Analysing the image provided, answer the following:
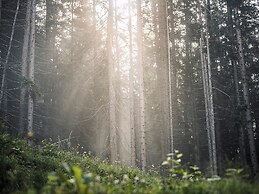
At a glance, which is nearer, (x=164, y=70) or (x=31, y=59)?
(x=31, y=59)

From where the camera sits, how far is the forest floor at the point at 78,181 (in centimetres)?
331

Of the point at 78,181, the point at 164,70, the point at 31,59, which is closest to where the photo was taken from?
the point at 78,181

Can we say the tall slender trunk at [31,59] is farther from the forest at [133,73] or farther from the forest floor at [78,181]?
the forest floor at [78,181]

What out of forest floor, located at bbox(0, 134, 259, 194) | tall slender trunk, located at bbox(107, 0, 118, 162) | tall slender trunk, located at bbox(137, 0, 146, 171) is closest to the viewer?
forest floor, located at bbox(0, 134, 259, 194)

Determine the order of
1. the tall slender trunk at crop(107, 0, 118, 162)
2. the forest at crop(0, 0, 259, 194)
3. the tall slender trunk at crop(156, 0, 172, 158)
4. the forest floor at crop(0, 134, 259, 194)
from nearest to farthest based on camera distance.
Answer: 1. the forest floor at crop(0, 134, 259, 194)
2. the tall slender trunk at crop(107, 0, 118, 162)
3. the tall slender trunk at crop(156, 0, 172, 158)
4. the forest at crop(0, 0, 259, 194)

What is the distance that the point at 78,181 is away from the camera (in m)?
3.17

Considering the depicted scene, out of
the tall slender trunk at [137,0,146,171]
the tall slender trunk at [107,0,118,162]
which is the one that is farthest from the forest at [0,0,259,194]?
the tall slender trunk at [137,0,146,171]

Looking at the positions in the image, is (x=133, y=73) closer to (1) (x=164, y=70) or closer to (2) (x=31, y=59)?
(1) (x=164, y=70)

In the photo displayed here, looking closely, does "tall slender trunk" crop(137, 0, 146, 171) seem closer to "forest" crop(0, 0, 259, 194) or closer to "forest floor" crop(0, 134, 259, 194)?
"forest" crop(0, 0, 259, 194)

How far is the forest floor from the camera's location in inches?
130

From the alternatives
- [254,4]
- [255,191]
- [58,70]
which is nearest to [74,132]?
[58,70]

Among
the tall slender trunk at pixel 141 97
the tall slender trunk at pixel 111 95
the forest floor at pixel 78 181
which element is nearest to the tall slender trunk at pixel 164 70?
the tall slender trunk at pixel 141 97

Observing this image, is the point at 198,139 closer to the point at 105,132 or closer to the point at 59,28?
the point at 105,132

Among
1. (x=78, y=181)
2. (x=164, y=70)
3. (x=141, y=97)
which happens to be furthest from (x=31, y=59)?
(x=78, y=181)
